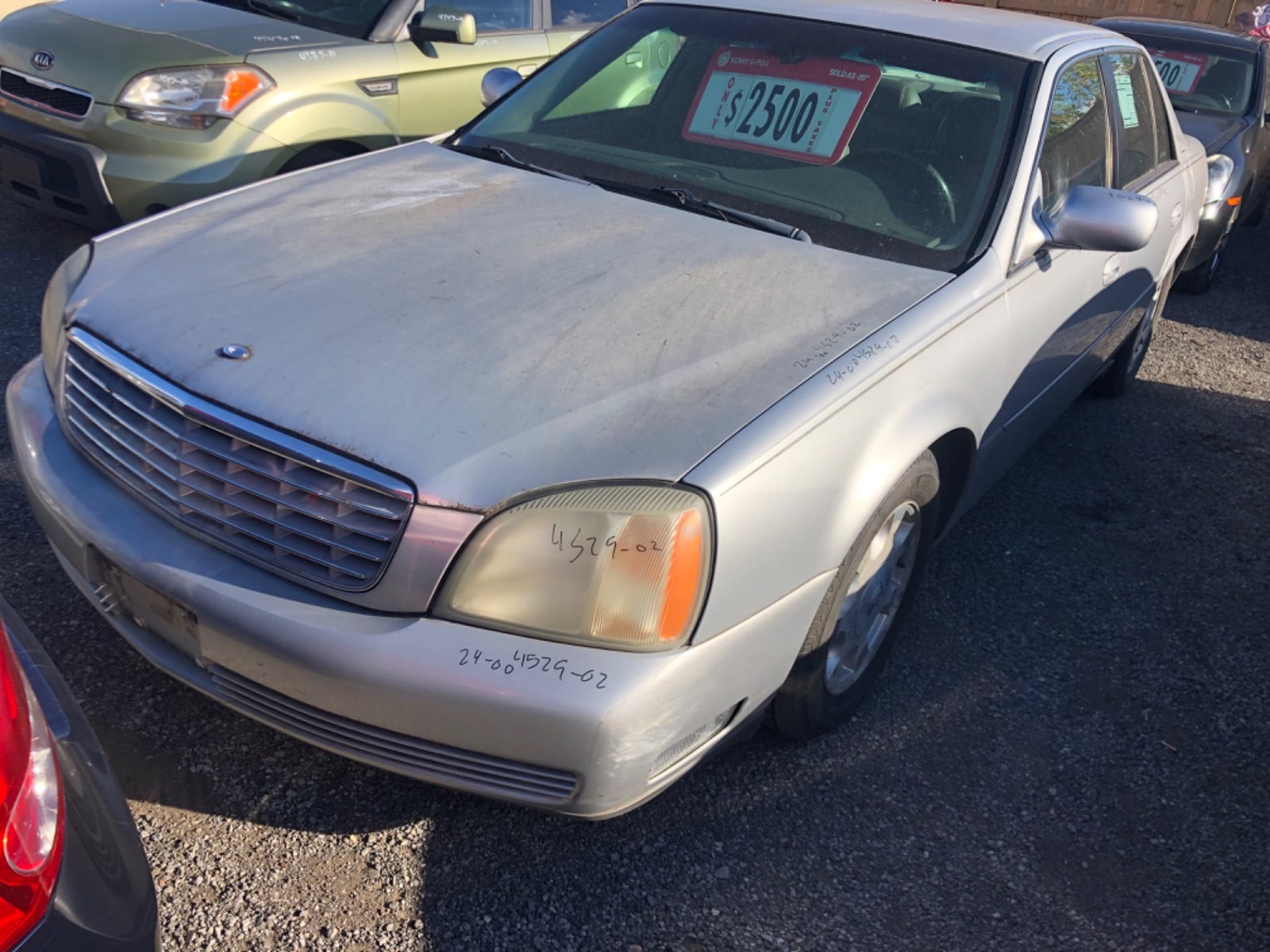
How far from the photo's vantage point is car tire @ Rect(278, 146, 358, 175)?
4973mm

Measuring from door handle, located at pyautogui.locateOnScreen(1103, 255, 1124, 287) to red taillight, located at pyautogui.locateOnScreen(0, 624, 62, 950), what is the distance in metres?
3.28

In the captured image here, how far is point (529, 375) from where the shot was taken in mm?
2197

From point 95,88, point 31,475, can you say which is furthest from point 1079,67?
point 95,88

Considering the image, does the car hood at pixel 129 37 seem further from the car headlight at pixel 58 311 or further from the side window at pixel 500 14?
the car headlight at pixel 58 311

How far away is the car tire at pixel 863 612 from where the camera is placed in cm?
244

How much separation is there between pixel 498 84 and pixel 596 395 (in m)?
2.14

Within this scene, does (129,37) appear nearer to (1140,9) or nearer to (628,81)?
(628,81)

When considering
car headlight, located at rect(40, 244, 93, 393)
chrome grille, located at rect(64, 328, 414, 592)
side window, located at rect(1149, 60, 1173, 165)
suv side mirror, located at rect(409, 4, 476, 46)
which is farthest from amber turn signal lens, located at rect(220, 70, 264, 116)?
side window, located at rect(1149, 60, 1173, 165)

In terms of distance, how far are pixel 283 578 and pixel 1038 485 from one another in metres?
3.11

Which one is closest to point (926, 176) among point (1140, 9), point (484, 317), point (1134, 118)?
point (484, 317)

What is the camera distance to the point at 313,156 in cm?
505

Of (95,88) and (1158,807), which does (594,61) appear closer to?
(95,88)

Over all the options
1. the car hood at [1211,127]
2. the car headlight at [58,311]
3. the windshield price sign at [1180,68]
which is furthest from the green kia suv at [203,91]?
the windshield price sign at [1180,68]

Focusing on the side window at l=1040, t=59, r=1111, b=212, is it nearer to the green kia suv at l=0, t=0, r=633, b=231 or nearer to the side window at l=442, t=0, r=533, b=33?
the green kia suv at l=0, t=0, r=633, b=231
